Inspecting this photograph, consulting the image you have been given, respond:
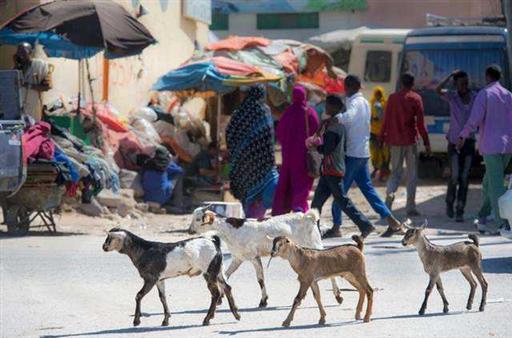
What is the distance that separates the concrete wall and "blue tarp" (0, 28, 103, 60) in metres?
21.9

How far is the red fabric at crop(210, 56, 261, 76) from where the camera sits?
63.7 feet

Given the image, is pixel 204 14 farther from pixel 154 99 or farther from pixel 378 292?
pixel 378 292

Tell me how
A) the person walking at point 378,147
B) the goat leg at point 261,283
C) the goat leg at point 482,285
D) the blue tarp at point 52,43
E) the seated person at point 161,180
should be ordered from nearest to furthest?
the goat leg at point 482,285
the goat leg at point 261,283
the blue tarp at point 52,43
the seated person at point 161,180
the person walking at point 378,147

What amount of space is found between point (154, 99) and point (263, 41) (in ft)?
8.55

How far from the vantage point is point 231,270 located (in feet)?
33.8

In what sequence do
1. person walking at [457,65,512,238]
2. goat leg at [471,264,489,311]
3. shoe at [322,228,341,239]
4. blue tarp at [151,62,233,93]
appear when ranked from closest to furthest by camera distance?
1. goat leg at [471,264,489,311]
2. person walking at [457,65,512,238]
3. shoe at [322,228,341,239]
4. blue tarp at [151,62,233,93]

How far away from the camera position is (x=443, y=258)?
941 cm

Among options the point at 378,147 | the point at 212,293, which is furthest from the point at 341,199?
the point at 378,147

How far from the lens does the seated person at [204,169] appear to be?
772 inches

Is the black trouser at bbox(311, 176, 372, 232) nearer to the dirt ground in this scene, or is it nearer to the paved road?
the paved road

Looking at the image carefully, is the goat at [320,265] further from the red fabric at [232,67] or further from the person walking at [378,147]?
the person walking at [378,147]

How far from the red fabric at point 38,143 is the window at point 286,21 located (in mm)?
28189

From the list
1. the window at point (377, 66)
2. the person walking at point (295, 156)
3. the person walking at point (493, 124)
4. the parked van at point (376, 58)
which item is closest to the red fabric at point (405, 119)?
the person walking at point (493, 124)

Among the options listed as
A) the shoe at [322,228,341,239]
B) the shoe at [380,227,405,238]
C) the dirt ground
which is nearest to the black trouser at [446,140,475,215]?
the dirt ground
